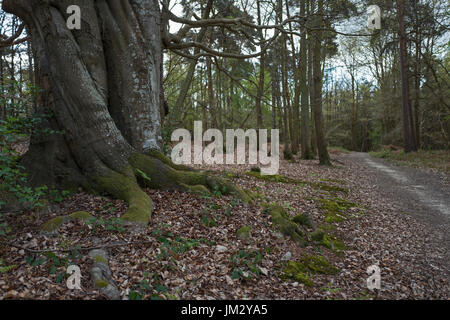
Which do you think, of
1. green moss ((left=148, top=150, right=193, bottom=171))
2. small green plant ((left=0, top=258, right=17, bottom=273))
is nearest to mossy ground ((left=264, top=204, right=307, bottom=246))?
green moss ((left=148, top=150, right=193, bottom=171))

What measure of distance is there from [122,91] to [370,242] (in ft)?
19.7

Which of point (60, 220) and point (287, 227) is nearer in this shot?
point (60, 220)

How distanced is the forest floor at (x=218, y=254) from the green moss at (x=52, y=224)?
0.10 m

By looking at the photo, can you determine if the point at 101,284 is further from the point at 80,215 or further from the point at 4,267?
the point at 80,215

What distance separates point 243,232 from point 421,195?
7857 mm

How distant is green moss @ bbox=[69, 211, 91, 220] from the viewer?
400 cm

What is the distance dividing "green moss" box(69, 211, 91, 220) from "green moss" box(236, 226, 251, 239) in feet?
7.85

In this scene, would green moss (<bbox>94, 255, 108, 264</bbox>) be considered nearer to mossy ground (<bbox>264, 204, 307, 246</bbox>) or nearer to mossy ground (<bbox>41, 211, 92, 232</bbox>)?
mossy ground (<bbox>41, 211, 92, 232</bbox>)

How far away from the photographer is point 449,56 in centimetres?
2092

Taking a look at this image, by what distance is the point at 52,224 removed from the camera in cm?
378
